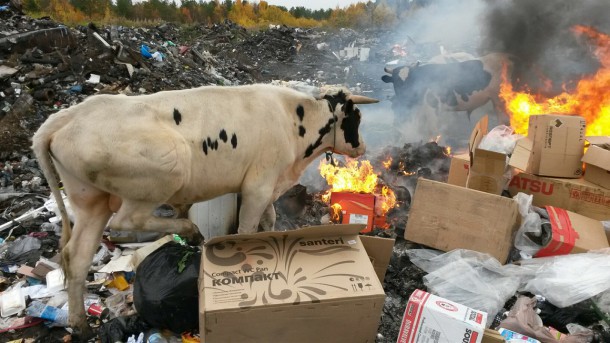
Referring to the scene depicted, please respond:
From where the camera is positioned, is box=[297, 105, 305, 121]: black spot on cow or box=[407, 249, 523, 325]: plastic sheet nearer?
box=[407, 249, 523, 325]: plastic sheet

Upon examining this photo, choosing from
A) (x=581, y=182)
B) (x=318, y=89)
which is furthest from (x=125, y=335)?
(x=581, y=182)

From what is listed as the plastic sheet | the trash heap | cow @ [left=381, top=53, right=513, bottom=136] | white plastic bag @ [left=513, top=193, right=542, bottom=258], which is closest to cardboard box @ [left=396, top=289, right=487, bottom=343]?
the trash heap

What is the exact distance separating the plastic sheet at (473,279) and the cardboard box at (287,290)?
4.25ft

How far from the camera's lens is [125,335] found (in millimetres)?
3568

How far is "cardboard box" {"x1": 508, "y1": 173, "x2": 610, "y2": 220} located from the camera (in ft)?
16.9

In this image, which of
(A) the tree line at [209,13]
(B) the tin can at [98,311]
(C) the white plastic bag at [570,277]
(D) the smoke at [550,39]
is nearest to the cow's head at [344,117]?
(C) the white plastic bag at [570,277]

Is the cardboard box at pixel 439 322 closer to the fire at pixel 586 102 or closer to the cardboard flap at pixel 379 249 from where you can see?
the cardboard flap at pixel 379 249

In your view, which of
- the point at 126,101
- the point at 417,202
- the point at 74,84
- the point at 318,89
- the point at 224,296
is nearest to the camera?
the point at 224,296

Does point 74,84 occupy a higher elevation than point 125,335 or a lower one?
higher

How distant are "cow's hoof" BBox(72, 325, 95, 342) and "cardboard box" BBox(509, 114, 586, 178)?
458 centimetres

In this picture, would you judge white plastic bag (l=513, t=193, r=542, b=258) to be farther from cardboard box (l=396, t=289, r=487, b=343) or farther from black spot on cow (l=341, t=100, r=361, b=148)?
cardboard box (l=396, t=289, r=487, b=343)

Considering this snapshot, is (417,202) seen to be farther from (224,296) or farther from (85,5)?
(85,5)

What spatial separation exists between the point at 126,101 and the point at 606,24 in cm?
859

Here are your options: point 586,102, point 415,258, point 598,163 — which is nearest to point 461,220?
point 415,258
